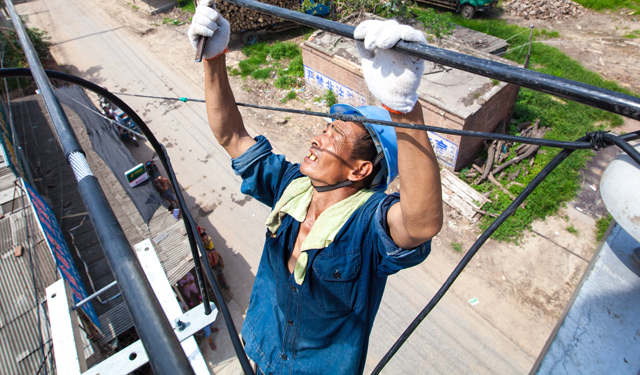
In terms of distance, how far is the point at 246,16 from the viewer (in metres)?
13.1

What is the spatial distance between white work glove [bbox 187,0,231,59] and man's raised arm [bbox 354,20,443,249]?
3.58 feet

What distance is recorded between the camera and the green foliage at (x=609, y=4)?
14.3m

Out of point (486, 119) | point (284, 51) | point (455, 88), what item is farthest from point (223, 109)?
point (284, 51)

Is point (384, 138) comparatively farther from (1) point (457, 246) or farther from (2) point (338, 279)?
(1) point (457, 246)

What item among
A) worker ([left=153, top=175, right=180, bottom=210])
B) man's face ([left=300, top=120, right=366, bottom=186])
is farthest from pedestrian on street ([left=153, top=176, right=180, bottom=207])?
man's face ([left=300, top=120, right=366, bottom=186])

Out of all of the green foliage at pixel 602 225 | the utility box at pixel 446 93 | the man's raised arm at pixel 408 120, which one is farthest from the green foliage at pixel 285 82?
the man's raised arm at pixel 408 120

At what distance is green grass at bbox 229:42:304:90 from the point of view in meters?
11.6

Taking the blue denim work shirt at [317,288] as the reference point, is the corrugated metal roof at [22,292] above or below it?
below

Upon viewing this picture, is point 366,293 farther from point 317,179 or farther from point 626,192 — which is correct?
point 626,192

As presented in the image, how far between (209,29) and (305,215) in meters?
1.30

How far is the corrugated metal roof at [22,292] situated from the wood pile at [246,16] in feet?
33.2

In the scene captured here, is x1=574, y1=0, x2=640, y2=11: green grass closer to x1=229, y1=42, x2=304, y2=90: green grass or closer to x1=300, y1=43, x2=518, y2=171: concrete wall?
x1=300, y1=43, x2=518, y2=171: concrete wall

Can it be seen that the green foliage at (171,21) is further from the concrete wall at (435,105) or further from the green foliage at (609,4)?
the green foliage at (609,4)

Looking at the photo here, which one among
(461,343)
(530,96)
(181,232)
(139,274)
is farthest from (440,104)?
(139,274)
